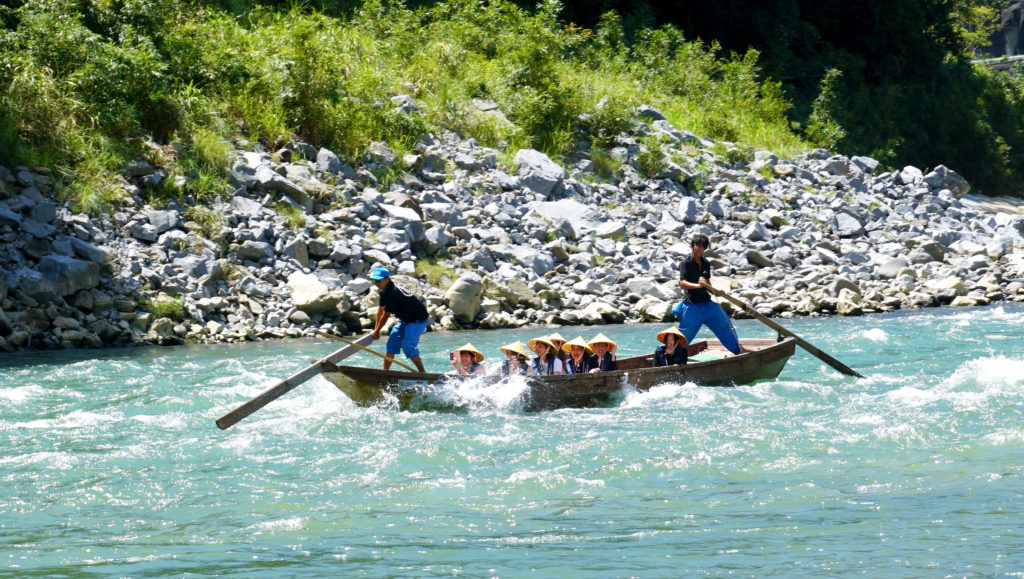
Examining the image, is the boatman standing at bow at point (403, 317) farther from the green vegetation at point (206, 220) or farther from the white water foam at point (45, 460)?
the green vegetation at point (206, 220)

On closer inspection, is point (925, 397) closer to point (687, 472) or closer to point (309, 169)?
point (687, 472)

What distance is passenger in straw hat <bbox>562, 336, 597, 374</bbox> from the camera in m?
10.4

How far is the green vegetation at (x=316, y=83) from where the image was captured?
16891mm

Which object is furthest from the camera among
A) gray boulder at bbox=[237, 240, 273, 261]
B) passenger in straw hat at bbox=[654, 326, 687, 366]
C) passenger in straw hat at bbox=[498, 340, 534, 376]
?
gray boulder at bbox=[237, 240, 273, 261]

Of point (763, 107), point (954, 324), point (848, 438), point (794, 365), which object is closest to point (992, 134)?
point (763, 107)

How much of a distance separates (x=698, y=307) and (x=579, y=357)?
1547 millimetres

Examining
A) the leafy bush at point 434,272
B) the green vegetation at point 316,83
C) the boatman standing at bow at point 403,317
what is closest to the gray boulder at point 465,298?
the leafy bush at point 434,272

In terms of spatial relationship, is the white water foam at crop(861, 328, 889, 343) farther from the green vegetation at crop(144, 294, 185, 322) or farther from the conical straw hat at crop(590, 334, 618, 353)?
the green vegetation at crop(144, 294, 185, 322)

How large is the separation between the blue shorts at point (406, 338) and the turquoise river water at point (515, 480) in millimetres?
878

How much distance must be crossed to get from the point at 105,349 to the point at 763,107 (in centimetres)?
1942

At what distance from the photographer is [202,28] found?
20438 mm

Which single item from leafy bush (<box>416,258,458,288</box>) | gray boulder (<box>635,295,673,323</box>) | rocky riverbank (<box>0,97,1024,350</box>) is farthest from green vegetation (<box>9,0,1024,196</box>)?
gray boulder (<box>635,295,673,323</box>)

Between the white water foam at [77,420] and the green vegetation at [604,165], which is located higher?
the green vegetation at [604,165]

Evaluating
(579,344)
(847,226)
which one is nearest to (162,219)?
(579,344)
